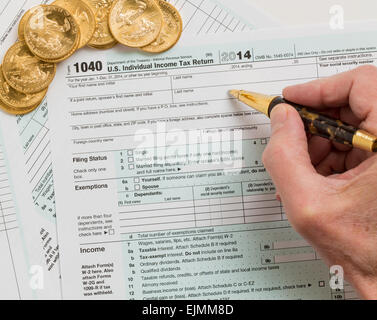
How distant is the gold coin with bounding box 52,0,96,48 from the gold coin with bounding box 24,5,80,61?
0.02 metres

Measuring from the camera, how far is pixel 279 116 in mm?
612

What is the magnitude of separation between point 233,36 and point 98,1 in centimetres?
23

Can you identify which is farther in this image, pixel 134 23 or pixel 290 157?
pixel 134 23

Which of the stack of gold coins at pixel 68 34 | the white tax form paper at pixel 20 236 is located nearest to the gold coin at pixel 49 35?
the stack of gold coins at pixel 68 34

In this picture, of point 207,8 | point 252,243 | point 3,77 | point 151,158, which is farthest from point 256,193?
point 3,77

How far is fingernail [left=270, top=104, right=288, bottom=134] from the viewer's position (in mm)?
606

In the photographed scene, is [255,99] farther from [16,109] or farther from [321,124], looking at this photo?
[16,109]

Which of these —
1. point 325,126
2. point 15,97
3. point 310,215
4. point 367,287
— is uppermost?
point 15,97

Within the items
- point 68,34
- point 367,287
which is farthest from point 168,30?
point 367,287

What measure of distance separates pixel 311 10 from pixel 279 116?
245mm

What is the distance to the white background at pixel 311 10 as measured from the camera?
74 cm

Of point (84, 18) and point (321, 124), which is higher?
point (84, 18)

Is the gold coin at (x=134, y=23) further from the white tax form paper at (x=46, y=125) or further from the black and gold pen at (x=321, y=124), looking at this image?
the black and gold pen at (x=321, y=124)

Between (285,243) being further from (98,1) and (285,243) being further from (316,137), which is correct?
(98,1)
